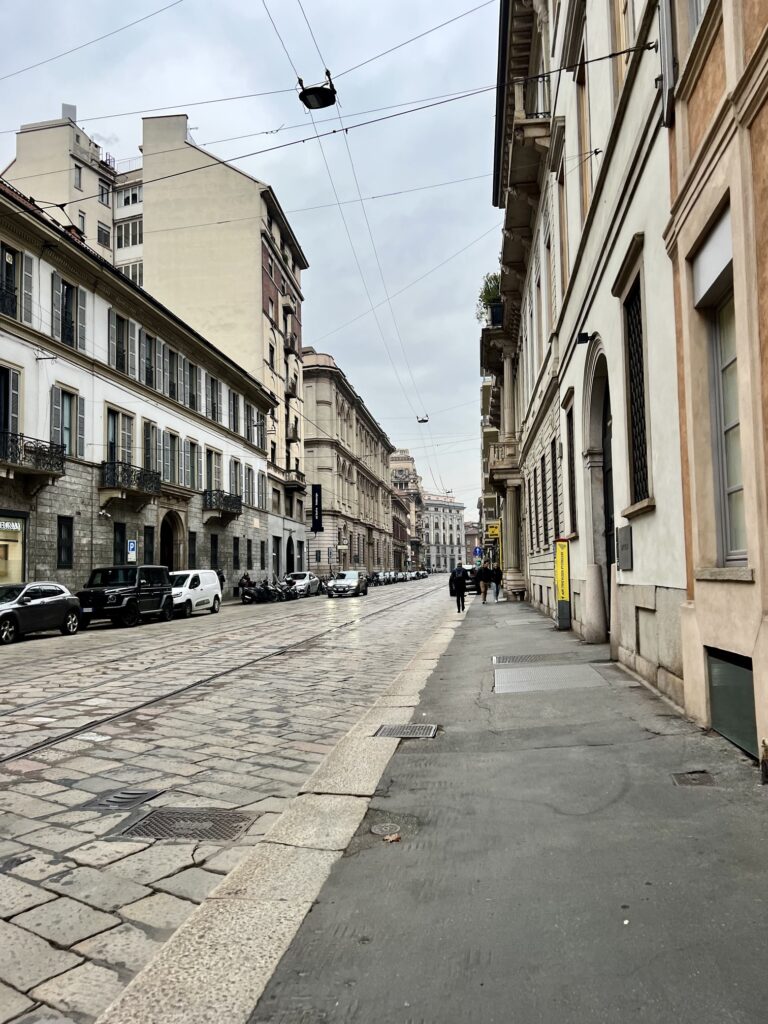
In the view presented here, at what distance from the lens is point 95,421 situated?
1160 inches

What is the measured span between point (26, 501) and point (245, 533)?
21.8 metres

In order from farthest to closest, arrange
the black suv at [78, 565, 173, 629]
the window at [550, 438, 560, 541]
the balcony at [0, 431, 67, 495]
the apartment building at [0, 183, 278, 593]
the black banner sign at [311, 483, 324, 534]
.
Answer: the black banner sign at [311, 483, 324, 534], the apartment building at [0, 183, 278, 593], the balcony at [0, 431, 67, 495], the black suv at [78, 565, 173, 629], the window at [550, 438, 560, 541]

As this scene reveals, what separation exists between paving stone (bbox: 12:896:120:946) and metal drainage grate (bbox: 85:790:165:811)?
144 cm

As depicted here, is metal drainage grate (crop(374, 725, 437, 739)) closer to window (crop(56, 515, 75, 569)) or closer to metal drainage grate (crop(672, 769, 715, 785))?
metal drainage grate (crop(672, 769, 715, 785))

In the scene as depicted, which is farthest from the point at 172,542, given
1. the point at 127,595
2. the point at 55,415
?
the point at 127,595

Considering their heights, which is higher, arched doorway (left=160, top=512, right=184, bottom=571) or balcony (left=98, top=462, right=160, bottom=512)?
balcony (left=98, top=462, right=160, bottom=512)

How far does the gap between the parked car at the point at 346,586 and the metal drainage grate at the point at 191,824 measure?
133 feet

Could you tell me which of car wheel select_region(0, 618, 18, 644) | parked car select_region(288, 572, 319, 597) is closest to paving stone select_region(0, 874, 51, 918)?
car wheel select_region(0, 618, 18, 644)

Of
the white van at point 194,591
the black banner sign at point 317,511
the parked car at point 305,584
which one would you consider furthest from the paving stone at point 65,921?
the black banner sign at point 317,511

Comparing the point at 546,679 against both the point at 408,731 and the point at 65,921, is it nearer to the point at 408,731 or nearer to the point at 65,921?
the point at 408,731

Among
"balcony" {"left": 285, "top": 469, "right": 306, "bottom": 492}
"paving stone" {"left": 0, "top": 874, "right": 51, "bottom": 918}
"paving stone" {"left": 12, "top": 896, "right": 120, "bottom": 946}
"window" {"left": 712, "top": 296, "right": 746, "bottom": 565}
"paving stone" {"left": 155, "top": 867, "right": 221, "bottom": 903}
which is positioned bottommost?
"paving stone" {"left": 155, "top": 867, "right": 221, "bottom": 903}

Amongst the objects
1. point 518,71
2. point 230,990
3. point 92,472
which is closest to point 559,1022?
point 230,990

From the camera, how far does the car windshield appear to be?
2453 centimetres

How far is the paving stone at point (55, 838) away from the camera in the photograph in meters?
4.26
